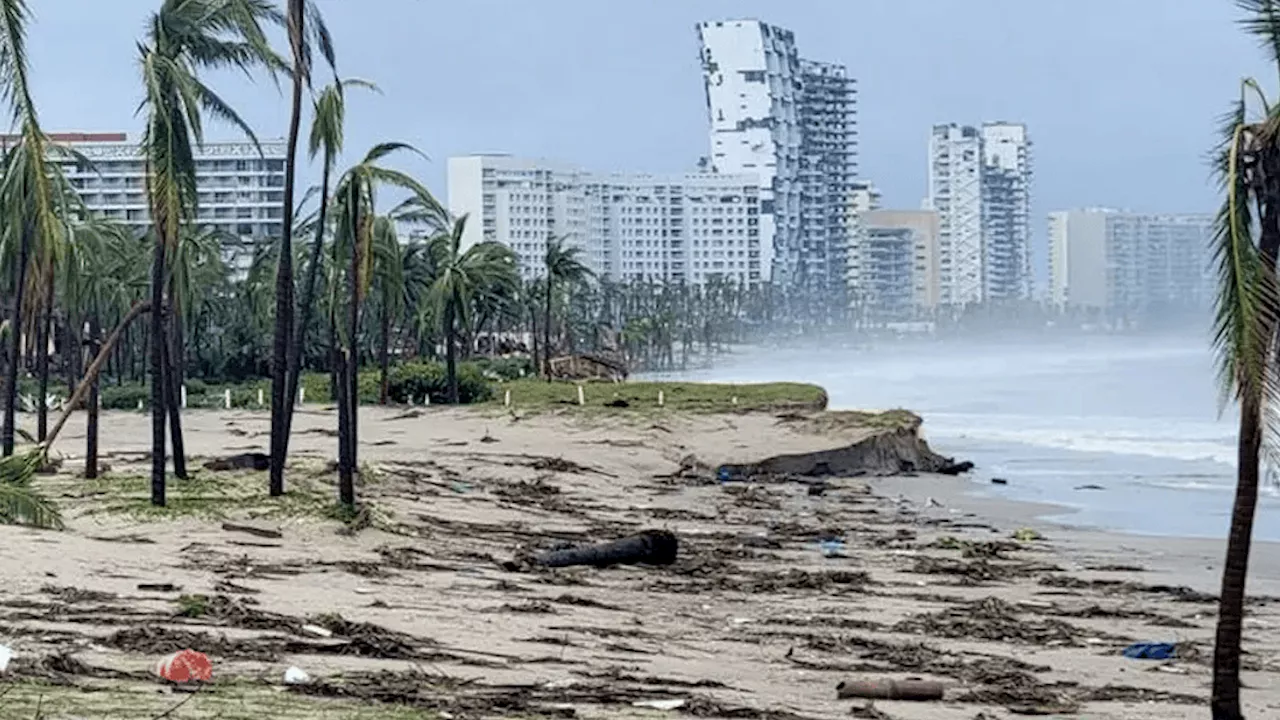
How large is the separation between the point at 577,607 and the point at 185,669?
6.17m

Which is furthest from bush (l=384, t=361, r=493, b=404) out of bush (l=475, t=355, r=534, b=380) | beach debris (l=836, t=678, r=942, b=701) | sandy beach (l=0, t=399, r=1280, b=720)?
beach debris (l=836, t=678, r=942, b=701)

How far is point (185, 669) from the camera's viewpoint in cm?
905

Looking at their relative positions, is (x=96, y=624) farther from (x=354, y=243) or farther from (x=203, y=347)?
(x=203, y=347)

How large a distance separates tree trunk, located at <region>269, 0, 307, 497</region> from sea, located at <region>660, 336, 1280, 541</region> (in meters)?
10.2

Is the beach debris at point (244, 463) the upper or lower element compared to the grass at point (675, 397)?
lower

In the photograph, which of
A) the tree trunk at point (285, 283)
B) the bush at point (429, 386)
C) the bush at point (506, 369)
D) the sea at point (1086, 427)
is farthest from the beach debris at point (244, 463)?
the bush at point (506, 369)

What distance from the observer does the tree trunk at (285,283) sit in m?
20.8

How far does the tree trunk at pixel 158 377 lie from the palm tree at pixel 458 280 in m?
30.0

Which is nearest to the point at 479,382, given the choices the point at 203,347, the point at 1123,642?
the point at 203,347

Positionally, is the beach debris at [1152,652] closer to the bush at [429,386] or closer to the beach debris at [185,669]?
the beach debris at [185,669]

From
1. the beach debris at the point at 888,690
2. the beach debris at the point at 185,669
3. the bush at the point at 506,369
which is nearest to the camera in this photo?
the beach debris at the point at 185,669

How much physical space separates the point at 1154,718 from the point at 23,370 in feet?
175

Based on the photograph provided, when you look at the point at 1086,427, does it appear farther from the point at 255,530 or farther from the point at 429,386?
the point at 255,530

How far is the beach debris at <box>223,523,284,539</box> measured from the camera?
60.2 feet
